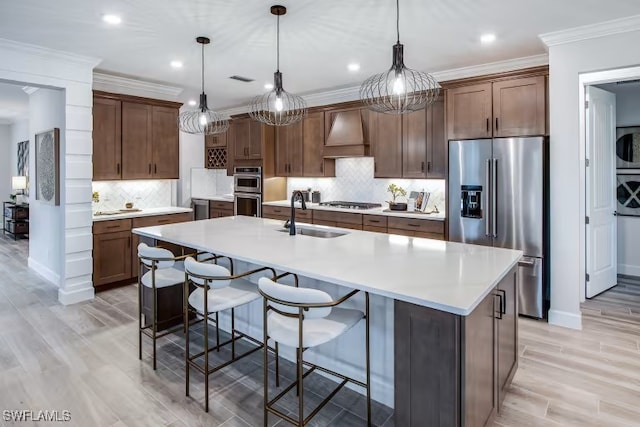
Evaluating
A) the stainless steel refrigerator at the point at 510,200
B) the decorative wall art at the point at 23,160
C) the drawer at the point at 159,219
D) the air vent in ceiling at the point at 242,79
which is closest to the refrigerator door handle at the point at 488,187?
the stainless steel refrigerator at the point at 510,200

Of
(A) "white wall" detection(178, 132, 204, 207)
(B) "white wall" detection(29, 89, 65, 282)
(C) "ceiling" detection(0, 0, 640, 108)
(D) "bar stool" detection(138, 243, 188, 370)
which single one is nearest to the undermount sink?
(D) "bar stool" detection(138, 243, 188, 370)

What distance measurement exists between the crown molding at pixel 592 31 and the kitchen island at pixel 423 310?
2284 mm

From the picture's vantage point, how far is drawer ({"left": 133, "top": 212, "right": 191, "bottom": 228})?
5125mm

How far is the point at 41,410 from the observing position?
238 centimetres

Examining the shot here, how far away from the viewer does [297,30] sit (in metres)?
3.47

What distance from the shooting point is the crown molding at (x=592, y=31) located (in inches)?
126

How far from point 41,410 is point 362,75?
4.60 meters

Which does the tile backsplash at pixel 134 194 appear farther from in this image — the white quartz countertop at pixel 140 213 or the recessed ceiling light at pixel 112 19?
the recessed ceiling light at pixel 112 19

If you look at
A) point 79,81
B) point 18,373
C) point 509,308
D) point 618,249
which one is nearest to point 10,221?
point 79,81

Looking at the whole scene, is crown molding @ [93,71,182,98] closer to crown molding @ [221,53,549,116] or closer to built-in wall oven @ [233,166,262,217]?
built-in wall oven @ [233,166,262,217]

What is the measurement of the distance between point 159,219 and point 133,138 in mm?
1158

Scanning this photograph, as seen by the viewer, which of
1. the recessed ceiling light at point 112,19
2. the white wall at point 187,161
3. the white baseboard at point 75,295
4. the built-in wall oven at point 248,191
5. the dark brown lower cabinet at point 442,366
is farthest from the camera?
the white wall at point 187,161

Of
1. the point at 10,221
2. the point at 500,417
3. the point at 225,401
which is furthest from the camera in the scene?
the point at 10,221

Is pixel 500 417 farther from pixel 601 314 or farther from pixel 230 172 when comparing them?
pixel 230 172
